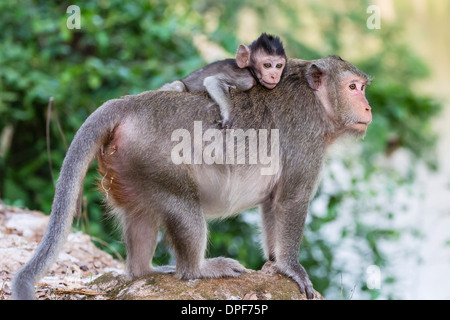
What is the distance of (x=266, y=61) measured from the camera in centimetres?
518

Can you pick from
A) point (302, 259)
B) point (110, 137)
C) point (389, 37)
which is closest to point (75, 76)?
point (302, 259)

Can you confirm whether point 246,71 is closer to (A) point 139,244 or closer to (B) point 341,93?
(B) point 341,93

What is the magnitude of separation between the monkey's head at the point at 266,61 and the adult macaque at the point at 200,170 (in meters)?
0.09

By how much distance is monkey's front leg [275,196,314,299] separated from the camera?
16.3ft

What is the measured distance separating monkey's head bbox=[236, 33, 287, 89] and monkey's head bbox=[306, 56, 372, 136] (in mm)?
263

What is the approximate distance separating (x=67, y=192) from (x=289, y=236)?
5.63ft

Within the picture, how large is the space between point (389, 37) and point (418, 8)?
3555mm

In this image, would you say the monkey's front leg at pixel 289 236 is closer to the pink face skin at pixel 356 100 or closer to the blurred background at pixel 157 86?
the pink face skin at pixel 356 100

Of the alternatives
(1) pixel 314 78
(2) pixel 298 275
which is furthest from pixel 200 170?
(1) pixel 314 78

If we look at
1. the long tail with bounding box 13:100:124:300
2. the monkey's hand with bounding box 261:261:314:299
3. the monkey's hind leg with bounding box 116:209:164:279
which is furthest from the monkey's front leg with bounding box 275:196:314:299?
the long tail with bounding box 13:100:124:300

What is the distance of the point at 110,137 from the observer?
4.60 metres

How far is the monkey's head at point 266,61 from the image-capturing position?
517 cm

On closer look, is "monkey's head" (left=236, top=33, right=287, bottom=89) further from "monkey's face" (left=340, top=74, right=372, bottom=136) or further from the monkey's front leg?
the monkey's front leg
